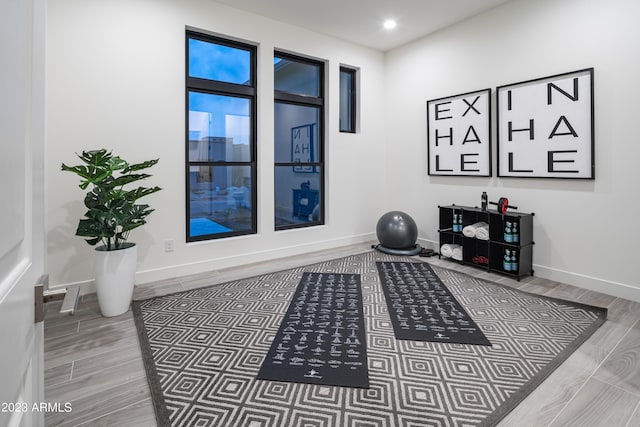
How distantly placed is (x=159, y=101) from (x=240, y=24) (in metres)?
1.35

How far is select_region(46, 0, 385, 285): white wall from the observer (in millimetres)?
3084

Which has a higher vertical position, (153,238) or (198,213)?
(198,213)

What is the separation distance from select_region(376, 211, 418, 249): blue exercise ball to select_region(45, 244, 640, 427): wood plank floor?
6.73 feet

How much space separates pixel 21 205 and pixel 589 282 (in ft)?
13.9

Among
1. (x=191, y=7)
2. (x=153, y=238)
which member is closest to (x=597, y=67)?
(x=191, y=7)

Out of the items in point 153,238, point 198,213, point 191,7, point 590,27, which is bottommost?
point 153,238

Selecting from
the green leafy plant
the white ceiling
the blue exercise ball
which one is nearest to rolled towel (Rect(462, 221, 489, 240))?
the blue exercise ball

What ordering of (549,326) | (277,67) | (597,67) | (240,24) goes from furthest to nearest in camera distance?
(277,67) → (240,24) → (597,67) → (549,326)

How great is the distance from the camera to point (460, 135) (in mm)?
4398

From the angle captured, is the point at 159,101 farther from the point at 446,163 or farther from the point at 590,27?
the point at 590,27

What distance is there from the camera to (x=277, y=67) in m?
4.54

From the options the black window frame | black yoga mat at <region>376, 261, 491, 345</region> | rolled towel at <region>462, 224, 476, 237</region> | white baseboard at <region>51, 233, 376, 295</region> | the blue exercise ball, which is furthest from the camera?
the black window frame

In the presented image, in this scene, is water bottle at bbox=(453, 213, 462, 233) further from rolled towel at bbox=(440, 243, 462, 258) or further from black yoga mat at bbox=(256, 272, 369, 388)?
black yoga mat at bbox=(256, 272, 369, 388)

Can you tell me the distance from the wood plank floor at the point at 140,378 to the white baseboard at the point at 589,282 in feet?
0.48
